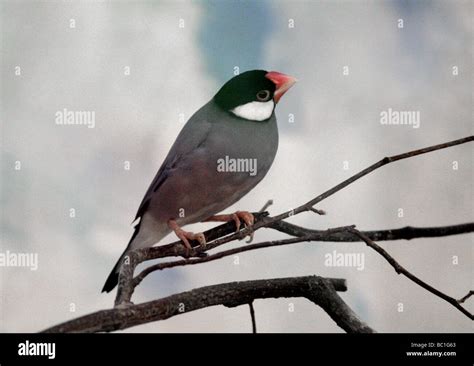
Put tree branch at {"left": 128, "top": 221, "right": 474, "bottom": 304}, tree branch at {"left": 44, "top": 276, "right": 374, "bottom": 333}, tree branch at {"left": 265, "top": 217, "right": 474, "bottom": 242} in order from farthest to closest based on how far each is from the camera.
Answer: tree branch at {"left": 265, "top": 217, "right": 474, "bottom": 242}, tree branch at {"left": 128, "top": 221, "right": 474, "bottom": 304}, tree branch at {"left": 44, "top": 276, "right": 374, "bottom": 333}

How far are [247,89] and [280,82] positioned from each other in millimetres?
107

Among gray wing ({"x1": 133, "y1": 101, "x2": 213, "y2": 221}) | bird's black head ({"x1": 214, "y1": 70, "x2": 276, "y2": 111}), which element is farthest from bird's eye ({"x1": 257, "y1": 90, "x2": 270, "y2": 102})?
gray wing ({"x1": 133, "y1": 101, "x2": 213, "y2": 221})

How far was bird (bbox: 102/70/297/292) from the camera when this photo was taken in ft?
5.43

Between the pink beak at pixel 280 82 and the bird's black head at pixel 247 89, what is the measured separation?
0.4 inches

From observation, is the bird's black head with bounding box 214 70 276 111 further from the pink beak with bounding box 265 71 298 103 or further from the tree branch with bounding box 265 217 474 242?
the tree branch with bounding box 265 217 474 242

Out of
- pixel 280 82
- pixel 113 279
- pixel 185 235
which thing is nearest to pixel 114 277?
pixel 113 279

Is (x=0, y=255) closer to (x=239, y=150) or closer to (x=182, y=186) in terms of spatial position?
(x=182, y=186)

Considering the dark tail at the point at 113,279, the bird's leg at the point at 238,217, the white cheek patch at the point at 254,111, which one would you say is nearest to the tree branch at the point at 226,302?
the bird's leg at the point at 238,217

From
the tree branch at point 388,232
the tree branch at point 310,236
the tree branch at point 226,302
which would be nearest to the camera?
the tree branch at point 226,302

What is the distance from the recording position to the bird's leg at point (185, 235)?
62.8 inches

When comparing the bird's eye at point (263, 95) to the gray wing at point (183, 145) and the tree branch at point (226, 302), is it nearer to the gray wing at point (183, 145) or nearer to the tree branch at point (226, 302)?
the gray wing at point (183, 145)

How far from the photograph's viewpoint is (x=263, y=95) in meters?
1.73

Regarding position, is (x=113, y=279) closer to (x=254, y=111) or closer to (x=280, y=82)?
(x=254, y=111)

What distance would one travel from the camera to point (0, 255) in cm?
181
